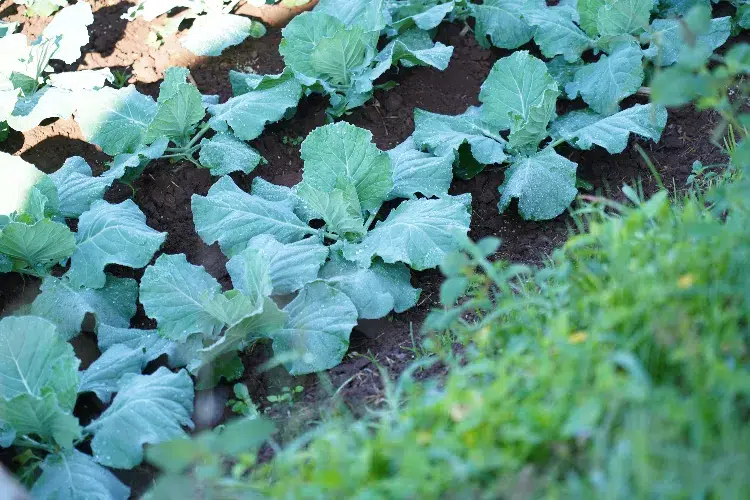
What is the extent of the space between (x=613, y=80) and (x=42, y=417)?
2758 mm

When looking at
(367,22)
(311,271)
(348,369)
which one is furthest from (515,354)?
(367,22)

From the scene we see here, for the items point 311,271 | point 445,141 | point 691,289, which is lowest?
point 311,271

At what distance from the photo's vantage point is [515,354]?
70.4 inches

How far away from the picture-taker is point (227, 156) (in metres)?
3.57

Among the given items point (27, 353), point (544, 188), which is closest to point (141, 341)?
point (27, 353)

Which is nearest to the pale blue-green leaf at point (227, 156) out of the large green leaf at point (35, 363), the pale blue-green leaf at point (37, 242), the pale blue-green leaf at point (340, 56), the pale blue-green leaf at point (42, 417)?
the pale blue-green leaf at point (340, 56)

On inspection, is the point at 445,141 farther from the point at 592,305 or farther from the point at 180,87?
the point at 592,305

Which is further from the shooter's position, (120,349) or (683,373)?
(120,349)

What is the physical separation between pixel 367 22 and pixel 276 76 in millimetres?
520

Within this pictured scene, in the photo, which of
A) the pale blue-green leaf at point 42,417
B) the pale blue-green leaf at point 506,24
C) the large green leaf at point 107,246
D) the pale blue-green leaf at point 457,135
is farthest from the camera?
the pale blue-green leaf at point 506,24

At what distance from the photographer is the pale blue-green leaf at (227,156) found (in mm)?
3541

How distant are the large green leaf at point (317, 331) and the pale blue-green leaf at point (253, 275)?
172 mm

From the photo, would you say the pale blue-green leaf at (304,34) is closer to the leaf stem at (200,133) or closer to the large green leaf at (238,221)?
the leaf stem at (200,133)

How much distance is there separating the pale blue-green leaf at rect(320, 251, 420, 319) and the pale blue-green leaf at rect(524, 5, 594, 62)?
1511 mm
